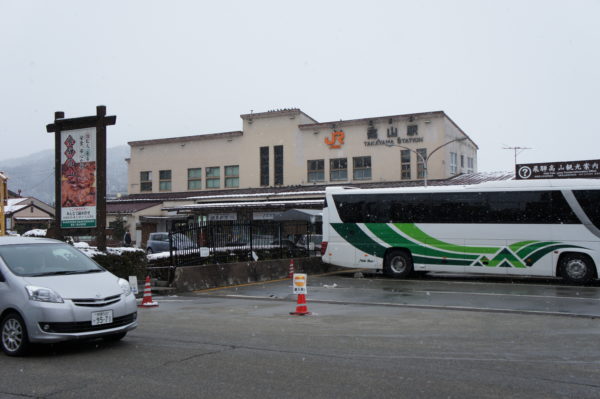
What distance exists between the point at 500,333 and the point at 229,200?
38931mm

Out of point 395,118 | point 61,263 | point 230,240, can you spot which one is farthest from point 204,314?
point 395,118

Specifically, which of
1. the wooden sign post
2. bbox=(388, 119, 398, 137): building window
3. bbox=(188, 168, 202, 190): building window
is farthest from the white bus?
bbox=(188, 168, 202, 190): building window

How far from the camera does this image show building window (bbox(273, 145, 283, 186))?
49438 mm

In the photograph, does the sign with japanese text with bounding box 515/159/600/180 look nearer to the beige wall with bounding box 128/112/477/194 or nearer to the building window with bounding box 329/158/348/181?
the beige wall with bounding box 128/112/477/194

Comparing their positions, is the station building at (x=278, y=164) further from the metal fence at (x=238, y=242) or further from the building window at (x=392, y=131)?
the metal fence at (x=238, y=242)

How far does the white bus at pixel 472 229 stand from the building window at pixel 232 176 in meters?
28.7

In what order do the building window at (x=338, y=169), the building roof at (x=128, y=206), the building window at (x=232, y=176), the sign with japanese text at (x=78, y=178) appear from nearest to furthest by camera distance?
1. the sign with japanese text at (x=78, y=178)
2. the building window at (x=338, y=169)
3. the building roof at (x=128, y=206)
4. the building window at (x=232, y=176)

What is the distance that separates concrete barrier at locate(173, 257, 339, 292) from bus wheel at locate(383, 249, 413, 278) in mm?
3741

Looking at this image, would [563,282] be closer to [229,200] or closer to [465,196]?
[465,196]

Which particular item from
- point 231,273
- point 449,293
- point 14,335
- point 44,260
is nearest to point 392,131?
point 231,273

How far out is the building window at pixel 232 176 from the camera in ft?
168

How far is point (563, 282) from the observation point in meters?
19.5

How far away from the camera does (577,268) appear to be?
1872cm

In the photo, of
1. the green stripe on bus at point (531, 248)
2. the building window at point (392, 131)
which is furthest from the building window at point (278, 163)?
the green stripe on bus at point (531, 248)
